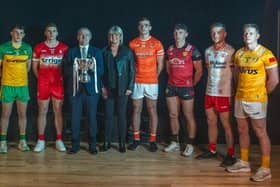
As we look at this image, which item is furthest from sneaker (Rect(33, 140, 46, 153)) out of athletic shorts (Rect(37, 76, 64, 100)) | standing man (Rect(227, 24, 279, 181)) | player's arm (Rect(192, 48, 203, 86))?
standing man (Rect(227, 24, 279, 181))

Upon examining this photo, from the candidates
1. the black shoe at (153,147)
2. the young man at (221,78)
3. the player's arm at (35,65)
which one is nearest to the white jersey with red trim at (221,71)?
the young man at (221,78)

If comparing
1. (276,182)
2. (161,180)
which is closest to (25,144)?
(161,180)

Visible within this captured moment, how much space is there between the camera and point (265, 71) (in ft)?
13.5

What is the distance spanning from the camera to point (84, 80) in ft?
15.8

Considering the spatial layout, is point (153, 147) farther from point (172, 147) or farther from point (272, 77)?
point (272, 77)

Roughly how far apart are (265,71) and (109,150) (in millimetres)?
1844

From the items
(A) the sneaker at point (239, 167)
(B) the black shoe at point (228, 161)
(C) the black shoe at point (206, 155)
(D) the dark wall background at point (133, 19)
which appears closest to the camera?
(A) the sneaker at point (239, 167)

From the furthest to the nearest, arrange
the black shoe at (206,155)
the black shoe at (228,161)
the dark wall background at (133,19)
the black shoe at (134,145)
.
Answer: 1. the dark wall background at (133,19)
2. the black shoe at (134,145)
3. the black shoe at (206,155)
4. the black shoe at (228,161)

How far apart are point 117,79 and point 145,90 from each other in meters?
0.31

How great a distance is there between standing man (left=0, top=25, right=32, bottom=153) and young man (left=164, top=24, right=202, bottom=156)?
1.44 metres

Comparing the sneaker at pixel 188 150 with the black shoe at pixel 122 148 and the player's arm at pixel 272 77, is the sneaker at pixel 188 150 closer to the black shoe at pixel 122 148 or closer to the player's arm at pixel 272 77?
the black shoe at pixel 122 148

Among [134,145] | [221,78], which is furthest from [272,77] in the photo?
[134,145]

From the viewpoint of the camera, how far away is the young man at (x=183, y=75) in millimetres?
4848

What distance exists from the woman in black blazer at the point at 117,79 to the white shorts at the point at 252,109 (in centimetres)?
121
